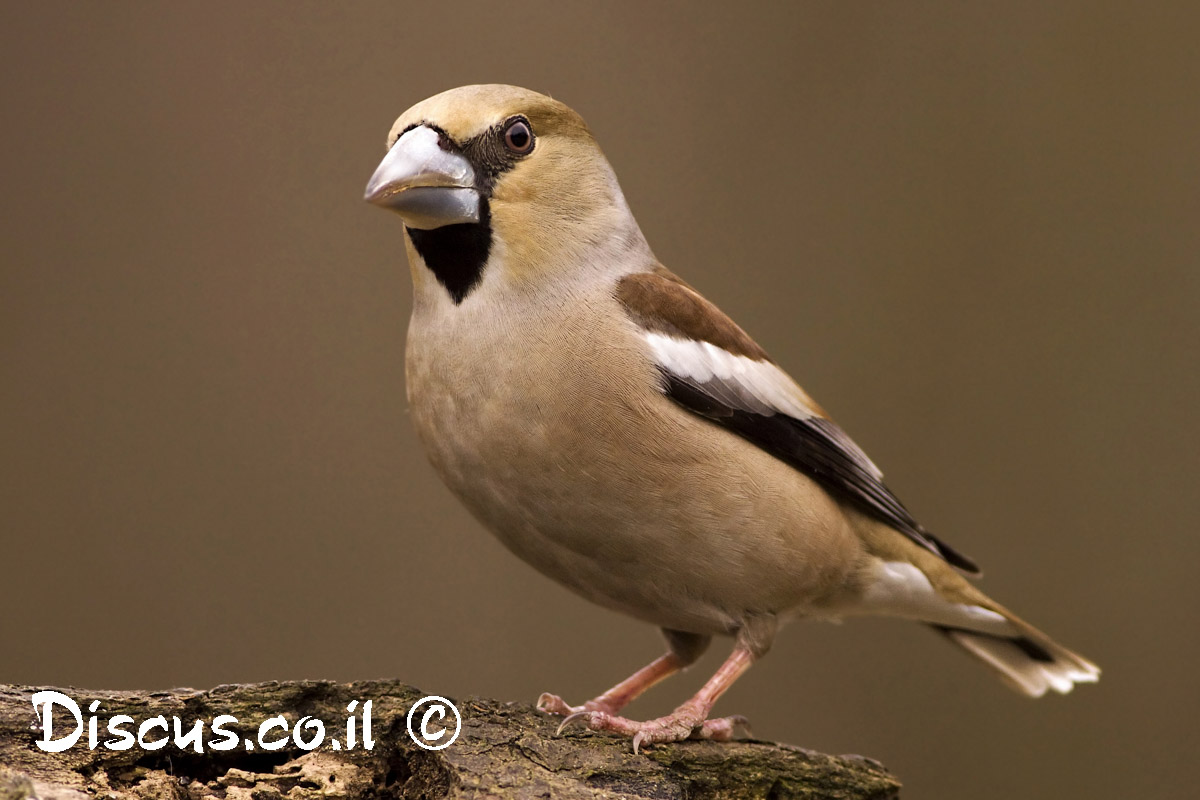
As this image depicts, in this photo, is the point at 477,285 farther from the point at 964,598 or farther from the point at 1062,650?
the point at 1062,650

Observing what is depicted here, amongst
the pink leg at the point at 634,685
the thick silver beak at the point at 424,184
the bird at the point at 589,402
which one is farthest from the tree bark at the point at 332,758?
the thick silver beak at the point at 424,184

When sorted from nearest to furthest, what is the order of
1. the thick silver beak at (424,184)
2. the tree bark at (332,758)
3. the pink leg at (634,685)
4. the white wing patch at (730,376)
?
1. the tree bark at (332,758)
2. the thick silver beak at (424,184)
3. the white wing patch at (730,376)
4. the pink leg at (634,685)

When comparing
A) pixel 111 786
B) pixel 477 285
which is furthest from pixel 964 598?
pixel 111 786

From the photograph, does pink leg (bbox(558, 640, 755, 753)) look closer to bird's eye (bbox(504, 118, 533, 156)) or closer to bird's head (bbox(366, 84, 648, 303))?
bird's head (bbox(366, 84, 648, 303))

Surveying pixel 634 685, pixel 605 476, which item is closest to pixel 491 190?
pixel 605 476

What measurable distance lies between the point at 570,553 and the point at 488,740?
480 millimetres

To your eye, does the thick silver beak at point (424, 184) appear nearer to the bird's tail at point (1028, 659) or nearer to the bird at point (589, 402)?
the bird at point (589, 402)

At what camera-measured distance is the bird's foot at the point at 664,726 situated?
2629 mm

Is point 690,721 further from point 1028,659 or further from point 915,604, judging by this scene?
point 1028,659

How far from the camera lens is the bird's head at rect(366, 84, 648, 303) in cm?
257

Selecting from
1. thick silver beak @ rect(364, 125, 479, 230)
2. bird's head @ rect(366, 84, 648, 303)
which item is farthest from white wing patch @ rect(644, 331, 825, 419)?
thick silver beak @ rect(364, 125, 479, 230)

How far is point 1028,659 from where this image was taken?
3.75m

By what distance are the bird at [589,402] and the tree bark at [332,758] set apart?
0.41ft

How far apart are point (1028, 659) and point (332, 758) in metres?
2.38
